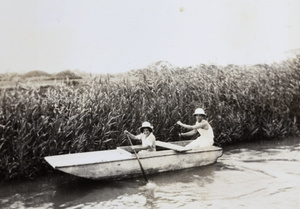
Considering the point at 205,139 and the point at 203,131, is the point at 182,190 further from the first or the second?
the point at 203,131

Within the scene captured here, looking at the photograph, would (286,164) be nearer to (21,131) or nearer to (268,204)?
(268,204)

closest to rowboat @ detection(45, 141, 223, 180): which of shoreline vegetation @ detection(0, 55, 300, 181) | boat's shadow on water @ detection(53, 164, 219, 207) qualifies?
boat's shadow on water @ detection(53, 164, 219, 207)

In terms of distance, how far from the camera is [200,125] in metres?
8.14

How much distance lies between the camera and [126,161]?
6.86 meters

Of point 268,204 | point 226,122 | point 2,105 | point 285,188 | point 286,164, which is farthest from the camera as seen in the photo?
point 226,122

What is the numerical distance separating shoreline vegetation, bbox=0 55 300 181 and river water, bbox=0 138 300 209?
2.34 ft

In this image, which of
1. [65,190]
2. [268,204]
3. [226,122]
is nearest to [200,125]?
[226,122]

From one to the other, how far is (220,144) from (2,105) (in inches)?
221

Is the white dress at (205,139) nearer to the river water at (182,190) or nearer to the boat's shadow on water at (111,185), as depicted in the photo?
the river water at (182,190)

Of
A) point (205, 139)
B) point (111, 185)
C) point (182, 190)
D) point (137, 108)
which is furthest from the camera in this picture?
point (137, 108)

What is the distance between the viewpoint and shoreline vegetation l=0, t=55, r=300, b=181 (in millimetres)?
7055

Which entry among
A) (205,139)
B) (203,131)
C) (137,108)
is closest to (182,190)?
(205,139)

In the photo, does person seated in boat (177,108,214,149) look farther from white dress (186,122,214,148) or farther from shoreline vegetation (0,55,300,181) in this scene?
shoreline vegetation (0,55,300,181)

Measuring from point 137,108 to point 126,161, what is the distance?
206 cm
